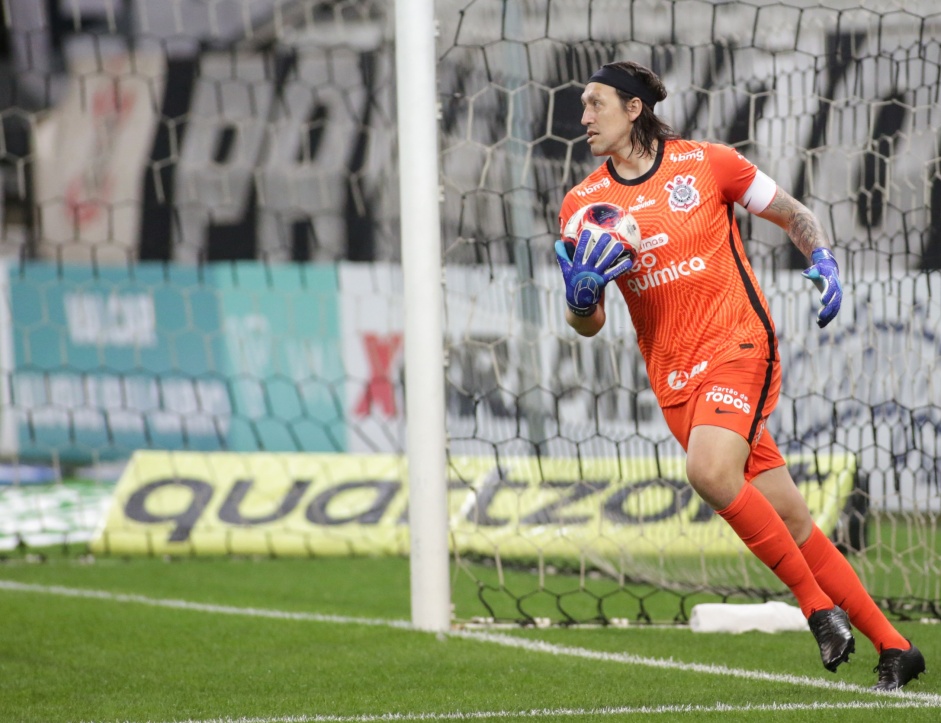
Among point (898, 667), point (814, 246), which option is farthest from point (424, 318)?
point (898, 667)

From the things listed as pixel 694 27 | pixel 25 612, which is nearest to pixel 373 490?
pixel 25 612

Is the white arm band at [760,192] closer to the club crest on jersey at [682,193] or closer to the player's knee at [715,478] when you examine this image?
the club crest on jersey at [682,193]

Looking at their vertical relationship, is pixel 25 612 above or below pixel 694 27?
below

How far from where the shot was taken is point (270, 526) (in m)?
7.89

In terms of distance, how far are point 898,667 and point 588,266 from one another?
1592 millimetres

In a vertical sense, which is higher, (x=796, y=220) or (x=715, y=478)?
(x=796, y=220)

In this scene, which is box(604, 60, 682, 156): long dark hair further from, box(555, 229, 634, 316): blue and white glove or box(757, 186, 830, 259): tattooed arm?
box(555, 229, 634, 316): blue and white glove

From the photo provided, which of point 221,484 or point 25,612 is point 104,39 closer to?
point 221,484

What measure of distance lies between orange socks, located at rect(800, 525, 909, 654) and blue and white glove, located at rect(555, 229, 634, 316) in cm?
110

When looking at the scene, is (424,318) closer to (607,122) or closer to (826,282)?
(607,122)

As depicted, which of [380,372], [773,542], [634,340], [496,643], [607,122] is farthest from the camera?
[380,372]

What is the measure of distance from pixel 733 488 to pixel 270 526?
Result: 4.47m

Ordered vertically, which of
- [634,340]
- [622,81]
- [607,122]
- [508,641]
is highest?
[622,81]

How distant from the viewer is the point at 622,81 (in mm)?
4270
